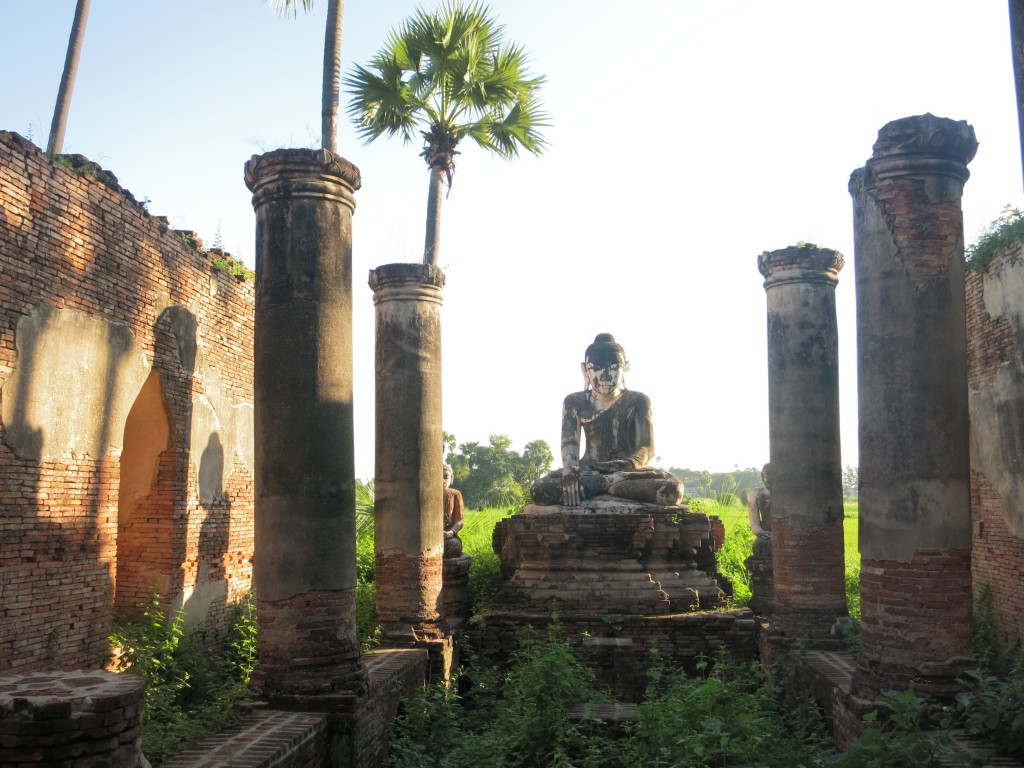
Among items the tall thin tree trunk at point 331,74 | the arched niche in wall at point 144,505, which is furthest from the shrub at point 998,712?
the tall thin tree trunk at point 331,74

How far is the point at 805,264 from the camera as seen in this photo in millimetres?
9961

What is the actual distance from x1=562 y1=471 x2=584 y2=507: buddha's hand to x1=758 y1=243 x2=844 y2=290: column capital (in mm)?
3423

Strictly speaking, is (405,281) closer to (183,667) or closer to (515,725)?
(183,667)

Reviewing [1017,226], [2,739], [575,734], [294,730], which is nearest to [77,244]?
[294,730]

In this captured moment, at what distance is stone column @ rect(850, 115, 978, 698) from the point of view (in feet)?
20.0

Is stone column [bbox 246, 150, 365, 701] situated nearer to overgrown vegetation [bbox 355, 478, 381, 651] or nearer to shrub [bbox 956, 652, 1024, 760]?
overgrown vegetation [bbox 355, 478, 381, 651]

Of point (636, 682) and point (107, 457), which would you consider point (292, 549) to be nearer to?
point (107, 457)

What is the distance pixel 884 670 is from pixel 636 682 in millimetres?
3542

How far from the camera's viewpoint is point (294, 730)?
592cm

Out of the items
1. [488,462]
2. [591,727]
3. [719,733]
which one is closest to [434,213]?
[591,727]

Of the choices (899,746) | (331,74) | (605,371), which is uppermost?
(331,74)

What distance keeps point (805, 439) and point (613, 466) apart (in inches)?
114

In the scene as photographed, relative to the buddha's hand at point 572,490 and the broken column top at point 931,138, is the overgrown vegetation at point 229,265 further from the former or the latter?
the broken column top at point 931,138

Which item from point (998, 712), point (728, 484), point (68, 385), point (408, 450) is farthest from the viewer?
point (728, 484)
